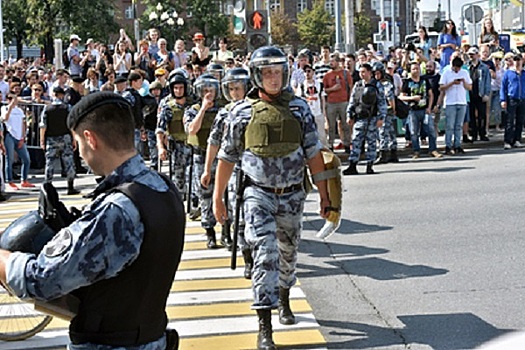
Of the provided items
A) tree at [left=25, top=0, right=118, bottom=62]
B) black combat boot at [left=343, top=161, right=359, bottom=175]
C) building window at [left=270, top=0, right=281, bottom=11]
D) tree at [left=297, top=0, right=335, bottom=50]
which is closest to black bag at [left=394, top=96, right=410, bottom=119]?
black combat boot at [left=343, top=161, right=359, bottom=175]

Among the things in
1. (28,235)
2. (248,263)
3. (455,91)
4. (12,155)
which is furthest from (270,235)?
(455,91)

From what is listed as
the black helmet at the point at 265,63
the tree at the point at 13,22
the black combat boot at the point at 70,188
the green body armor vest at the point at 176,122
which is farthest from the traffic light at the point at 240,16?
the tree at the point at 13,22

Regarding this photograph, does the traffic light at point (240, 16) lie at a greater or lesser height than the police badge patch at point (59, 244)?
greater

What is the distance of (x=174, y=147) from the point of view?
11.4 meters

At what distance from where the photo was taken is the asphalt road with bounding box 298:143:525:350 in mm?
6801

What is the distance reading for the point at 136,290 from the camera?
3.27m

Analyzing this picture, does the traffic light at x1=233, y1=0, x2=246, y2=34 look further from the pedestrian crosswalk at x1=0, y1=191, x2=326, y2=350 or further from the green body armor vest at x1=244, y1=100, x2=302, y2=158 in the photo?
the green body armor vest at x1=244, y1=100, x2=302, y2=158

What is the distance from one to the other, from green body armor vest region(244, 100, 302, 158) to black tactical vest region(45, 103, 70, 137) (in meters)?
8.64

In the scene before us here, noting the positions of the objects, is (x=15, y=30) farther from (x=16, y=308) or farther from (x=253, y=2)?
(x=16, y=308)

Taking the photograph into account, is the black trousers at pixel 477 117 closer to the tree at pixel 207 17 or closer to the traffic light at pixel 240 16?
the traffic light at pixel 240 16

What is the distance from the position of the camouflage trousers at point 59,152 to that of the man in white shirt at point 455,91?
24.4ft

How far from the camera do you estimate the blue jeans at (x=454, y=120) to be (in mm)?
17594

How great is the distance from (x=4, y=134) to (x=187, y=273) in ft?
26.8

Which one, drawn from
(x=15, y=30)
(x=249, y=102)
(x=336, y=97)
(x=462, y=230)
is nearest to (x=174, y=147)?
(x=462, y=230)
